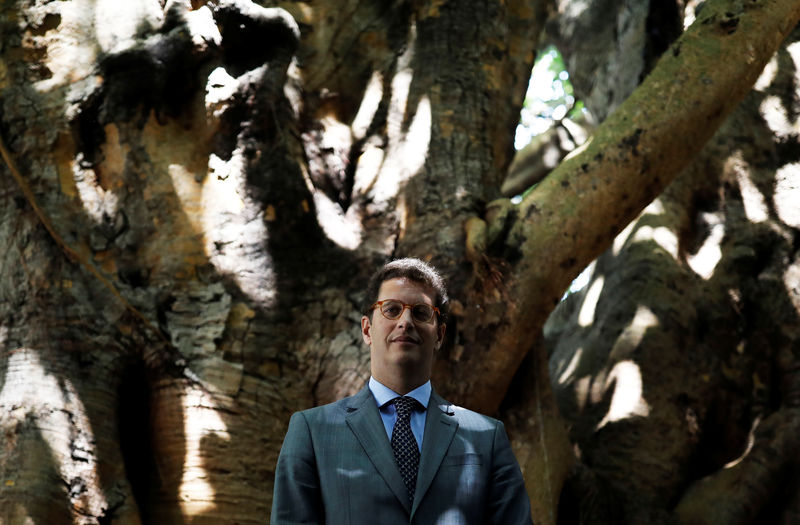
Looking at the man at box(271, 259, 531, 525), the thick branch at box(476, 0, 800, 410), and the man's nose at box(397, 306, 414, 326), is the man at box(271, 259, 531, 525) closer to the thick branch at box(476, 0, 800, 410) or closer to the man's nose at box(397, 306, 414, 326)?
the man's nose at box(397, 306, 414, 326)

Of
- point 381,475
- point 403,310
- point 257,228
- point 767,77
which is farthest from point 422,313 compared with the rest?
point 767,77

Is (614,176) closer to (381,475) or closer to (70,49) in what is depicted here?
(381,475)

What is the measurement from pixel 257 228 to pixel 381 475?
1834mm

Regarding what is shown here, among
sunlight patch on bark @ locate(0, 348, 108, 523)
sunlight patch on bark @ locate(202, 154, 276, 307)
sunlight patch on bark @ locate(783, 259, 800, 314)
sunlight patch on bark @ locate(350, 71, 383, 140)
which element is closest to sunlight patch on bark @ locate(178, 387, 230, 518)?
sunlight patch on bark @ locate(0, 348, 108, 523)

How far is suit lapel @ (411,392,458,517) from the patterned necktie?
20 mm

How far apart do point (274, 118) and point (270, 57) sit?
0.86ft

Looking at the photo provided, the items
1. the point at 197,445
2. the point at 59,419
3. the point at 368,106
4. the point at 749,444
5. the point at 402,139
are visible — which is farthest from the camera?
the point at 749,444

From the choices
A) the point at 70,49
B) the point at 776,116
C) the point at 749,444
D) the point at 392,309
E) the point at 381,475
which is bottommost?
the point at 381,475

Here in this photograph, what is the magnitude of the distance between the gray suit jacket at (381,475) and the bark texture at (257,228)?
1.26 meters

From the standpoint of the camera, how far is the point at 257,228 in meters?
3.86

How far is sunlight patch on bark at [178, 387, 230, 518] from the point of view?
341 cm

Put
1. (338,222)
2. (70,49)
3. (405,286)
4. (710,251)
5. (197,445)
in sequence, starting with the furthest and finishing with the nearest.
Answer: (710,251) < (338,222) < (70,49) < (197,445) < (405,286)

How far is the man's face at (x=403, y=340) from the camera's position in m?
2.38

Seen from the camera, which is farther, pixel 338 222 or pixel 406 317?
pixel 338 222
